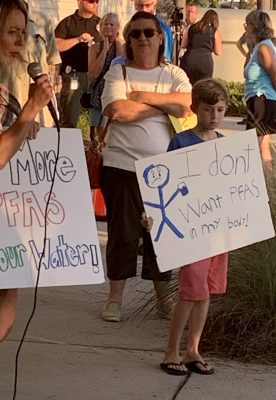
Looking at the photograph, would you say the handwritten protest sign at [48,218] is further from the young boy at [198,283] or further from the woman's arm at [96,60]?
the woman's arm at [96,60]

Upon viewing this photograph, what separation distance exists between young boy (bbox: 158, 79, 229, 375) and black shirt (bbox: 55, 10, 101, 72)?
240 inches

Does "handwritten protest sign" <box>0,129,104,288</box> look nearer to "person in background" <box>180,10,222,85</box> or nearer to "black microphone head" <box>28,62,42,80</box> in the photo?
"black microphone head" <box>28,62,42,80</box>

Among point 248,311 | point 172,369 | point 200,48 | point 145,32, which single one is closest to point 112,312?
point 248,311

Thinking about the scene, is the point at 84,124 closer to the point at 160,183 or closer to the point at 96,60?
the point at 96,60

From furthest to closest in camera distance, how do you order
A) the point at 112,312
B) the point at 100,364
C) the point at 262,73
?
1. the point at 262,73
2. the point at 112,312
3. the point at 100,364

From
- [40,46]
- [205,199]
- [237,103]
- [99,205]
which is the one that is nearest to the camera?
[205,199]

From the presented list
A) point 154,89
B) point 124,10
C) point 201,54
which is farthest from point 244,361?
point 124,10

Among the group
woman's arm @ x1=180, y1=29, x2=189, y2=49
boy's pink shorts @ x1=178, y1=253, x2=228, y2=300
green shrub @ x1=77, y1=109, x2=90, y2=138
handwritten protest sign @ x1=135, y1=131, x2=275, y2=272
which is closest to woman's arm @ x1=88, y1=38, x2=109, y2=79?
green shrub @ x1=77, y1=109, x2=90, y2=138

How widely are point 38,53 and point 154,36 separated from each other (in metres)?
0.97

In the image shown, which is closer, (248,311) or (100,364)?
(100,364)

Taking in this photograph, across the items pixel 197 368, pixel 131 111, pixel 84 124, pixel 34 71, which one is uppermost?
pixel 34 71

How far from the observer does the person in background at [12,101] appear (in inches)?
149

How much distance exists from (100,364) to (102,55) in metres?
4.74

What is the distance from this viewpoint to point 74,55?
1125 centimetres
